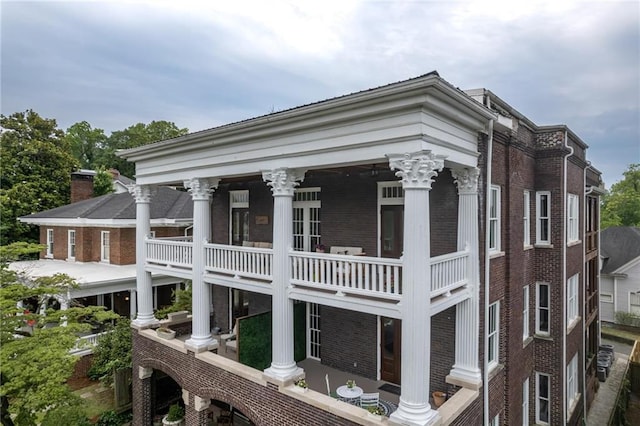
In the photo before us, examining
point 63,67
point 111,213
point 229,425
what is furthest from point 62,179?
point 229,425

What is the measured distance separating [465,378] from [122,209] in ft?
66.8

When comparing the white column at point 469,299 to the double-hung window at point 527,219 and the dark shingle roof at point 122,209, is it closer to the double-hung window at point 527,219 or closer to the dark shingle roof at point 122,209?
the double-hung window at point 527,219

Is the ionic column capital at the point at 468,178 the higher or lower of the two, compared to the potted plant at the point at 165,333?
higher

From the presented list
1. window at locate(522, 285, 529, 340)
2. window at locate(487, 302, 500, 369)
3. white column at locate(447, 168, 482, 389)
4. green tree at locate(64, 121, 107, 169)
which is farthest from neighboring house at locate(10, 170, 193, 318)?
green tree at locate(64, 121, 107, 169)

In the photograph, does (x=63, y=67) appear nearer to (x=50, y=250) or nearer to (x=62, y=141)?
(x=50, y=250)

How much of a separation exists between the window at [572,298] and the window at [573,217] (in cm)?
151

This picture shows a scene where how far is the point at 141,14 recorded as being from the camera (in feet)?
27.3

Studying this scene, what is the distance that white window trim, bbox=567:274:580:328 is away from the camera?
1280 centimetres

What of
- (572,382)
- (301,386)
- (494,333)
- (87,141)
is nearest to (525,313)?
(494,333)

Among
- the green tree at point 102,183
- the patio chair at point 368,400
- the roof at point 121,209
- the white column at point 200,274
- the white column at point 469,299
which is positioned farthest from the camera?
the green tree at point 102,183

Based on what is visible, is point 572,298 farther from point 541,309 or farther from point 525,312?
point 525,312

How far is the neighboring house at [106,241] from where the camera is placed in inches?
783

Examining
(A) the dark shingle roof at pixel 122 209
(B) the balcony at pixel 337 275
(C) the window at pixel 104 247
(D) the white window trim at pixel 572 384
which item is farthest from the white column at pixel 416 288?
(C) the window at pixel 104 247

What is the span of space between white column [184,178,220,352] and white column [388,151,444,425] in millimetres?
6361
